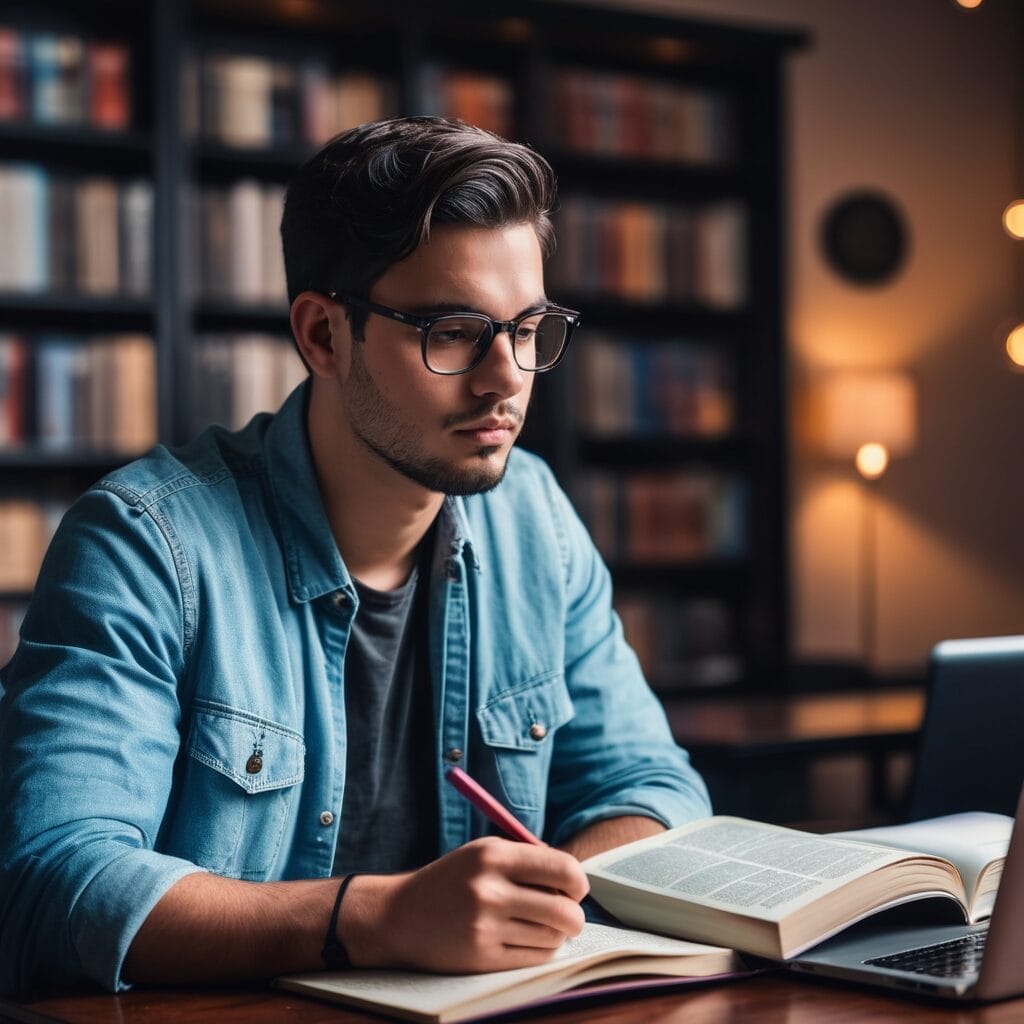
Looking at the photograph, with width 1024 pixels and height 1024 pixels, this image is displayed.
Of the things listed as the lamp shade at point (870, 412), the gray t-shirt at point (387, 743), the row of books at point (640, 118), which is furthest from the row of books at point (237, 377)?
the gray t-shirt at point (387, 743)

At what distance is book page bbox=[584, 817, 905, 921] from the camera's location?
3.32ft

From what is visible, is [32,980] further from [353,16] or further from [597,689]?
[353,16]

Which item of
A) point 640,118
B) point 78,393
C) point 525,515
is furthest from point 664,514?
point 525,515

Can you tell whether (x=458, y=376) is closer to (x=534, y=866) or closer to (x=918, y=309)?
(x=534, y=866)

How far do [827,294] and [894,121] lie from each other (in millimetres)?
693

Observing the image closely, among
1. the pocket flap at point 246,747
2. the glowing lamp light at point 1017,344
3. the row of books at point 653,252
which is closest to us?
the pocket flap at point 246,747

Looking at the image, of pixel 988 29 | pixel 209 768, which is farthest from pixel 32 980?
pixel 988 29

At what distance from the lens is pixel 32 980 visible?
105 cm

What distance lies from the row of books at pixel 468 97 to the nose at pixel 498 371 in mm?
2623

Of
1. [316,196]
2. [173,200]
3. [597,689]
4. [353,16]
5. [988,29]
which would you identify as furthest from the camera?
[988,29]

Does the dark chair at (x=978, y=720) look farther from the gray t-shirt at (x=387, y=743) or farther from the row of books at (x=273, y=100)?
the row of books at (x=273, y=100)

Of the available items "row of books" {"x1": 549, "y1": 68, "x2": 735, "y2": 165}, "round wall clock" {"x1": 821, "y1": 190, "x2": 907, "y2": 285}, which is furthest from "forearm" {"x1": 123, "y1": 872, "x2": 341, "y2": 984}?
"round wall clock" {"x1": 821, "y1": 190, "x2": 907, "y2": 285}

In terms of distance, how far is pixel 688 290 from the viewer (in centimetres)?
423

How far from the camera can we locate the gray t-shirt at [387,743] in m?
1.43
